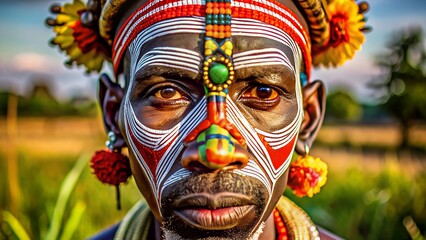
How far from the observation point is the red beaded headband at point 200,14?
8.07 feet

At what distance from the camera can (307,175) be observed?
2953 millimetres

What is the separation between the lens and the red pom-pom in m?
3.02

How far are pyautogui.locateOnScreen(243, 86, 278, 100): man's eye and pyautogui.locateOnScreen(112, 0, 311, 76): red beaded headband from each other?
0.91 ft

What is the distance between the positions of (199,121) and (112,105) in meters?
0.77

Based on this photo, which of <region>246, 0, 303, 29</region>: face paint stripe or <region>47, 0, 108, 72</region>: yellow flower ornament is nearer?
<region>246, 0, 303, 29</region>: face paint stripe

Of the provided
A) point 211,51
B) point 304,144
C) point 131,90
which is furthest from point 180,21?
point 304,144

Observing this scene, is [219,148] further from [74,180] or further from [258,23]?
[74,180]

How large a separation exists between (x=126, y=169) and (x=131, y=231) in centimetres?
37

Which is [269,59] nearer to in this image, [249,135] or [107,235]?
[249,135]

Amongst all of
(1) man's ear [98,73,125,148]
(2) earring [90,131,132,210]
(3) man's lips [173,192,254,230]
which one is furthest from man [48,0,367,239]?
(2) earring [90,131,132,210]

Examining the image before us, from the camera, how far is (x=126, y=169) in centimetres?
304

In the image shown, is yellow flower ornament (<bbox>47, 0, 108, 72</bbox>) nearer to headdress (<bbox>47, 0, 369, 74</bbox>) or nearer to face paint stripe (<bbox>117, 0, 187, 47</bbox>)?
headdress (<bbox>47, 0, 369, 74</bbox>)

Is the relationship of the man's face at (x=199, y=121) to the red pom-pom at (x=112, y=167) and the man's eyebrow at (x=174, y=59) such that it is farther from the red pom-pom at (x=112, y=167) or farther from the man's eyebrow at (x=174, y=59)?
the red pom-pom at (x=112, y=167)

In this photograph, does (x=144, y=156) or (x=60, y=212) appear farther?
(x=60, y=212)
